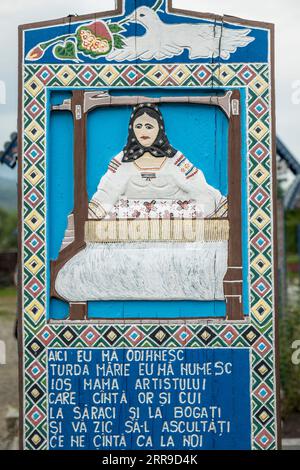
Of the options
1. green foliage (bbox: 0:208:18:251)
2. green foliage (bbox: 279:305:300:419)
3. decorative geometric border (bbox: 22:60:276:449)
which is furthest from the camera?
green foliage (bbox: 0:208:18:251)

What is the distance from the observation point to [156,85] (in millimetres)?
4566

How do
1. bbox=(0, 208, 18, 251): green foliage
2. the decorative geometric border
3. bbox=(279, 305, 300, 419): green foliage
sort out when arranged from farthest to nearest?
1. bbox=(0, 208, 18, 251): green foliage
2. bbox=(279, 305, 300, 419): green foliage
3. the decorative geometric border

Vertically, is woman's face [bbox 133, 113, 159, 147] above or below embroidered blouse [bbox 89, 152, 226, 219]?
above

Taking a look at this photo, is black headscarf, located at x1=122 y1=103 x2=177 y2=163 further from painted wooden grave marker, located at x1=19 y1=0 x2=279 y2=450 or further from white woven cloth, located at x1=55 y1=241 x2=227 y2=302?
white woven cloth, located at x1=55 y1=241 x2=227 y2=302

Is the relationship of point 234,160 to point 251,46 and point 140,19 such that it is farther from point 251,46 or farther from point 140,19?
point 140,19

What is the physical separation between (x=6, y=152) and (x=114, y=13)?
2.63m

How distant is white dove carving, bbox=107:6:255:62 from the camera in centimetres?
457

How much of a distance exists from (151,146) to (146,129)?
130mm

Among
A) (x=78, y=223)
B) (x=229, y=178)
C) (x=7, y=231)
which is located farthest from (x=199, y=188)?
(x=7, y=231)

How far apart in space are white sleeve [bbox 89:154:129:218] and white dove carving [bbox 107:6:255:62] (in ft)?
2.80

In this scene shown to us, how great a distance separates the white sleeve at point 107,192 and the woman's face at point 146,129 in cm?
28

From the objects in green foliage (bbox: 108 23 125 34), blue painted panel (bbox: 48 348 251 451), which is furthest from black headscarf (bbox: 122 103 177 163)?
blue painted panel (bbox: 48 348 251 451)

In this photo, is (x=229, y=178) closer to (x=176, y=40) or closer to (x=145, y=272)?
(x=145, y=272)

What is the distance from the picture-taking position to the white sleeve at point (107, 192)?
4559mm
